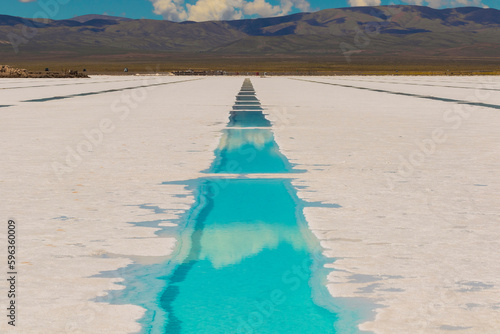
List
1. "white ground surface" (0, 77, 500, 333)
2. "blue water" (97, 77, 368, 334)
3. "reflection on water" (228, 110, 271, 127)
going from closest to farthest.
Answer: "blue water" (97, 77, 368, 334) → "white ground surface" (0, 77, 500, 333) → "reflection on water" (228, 110, 271, 127)

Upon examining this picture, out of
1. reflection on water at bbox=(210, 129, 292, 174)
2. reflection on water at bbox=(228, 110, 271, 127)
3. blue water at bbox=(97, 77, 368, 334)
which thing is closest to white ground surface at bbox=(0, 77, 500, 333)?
blue water at bbox=(97, 77, 368, 334)

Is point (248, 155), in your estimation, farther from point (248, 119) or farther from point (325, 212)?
point (248, 119)

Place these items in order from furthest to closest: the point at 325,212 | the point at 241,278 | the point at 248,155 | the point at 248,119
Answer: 1. the point at 248,119
2. the point at 248,155
3. the point at 325,212
4. the point at 241,278

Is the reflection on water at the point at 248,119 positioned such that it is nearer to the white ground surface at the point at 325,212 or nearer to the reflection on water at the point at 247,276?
the white ground surface at the point at 325,212

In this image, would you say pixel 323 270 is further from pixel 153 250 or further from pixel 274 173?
pixel 274 173

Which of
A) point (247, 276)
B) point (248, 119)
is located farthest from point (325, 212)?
point (248, 119)

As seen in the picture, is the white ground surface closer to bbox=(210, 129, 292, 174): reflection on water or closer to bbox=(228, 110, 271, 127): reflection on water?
bbox=(210, 129, 292, 174): reflection on water
